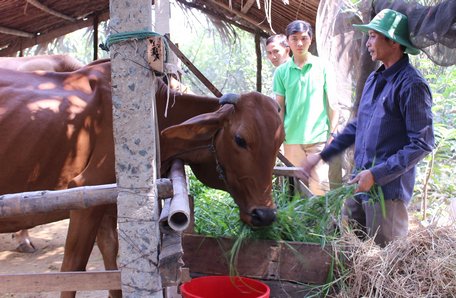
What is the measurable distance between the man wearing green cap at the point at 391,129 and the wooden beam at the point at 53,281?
1545 millimetres

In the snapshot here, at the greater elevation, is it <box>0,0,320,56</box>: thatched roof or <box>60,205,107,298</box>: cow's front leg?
<box>0,0,320,56</box>: thatched roof

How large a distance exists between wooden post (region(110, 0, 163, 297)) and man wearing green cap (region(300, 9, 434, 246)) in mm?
1406

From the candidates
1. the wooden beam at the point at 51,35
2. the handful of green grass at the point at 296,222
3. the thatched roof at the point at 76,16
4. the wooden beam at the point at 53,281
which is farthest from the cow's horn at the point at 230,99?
the wooden beam at the point at 51,35

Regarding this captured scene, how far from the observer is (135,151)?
6.00 ft

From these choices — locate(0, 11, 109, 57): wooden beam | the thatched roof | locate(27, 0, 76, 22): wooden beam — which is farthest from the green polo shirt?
locate(0, 11, 109, 57): wooden beam

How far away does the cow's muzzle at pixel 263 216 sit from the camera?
2707mm

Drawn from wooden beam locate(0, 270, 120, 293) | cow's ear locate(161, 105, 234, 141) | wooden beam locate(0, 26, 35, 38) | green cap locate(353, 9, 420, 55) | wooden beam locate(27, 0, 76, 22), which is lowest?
wooden beam locate(0, 270, 120, 293)

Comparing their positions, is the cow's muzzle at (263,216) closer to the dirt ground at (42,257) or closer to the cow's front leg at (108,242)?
the cow's front leg at (108,242)

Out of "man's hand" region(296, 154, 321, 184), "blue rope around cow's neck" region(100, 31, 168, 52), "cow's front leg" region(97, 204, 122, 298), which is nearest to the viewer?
"blue rope around cow's neck" region(100, 31, 168, 52)

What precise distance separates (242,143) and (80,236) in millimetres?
1136

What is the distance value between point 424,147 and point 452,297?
787 millimetres

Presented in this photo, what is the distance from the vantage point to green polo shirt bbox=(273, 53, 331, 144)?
5117 mm

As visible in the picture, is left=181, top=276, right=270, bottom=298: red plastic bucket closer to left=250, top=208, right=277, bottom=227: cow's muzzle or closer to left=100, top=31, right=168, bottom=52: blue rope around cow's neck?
left=250, top=208, right=277, bottom=227: cow's muzzle

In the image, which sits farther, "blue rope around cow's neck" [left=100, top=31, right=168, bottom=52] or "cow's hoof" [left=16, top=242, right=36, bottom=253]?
"cow's hoof" [left=16, top=242, right=36, bottom=253]
